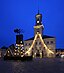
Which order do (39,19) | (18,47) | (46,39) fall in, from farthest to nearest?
(39,19) < (46,39) < (18,47)

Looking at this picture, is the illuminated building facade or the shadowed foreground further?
the illuminated building facade

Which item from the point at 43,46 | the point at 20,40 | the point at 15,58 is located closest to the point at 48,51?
the point at 43,46

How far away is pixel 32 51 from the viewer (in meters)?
122

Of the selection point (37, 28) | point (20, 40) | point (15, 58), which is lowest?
point (15, 58)

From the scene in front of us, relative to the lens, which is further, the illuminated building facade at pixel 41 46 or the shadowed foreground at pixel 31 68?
the illuminated building facade at pixel 41 46

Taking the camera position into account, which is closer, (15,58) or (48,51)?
(15,58)

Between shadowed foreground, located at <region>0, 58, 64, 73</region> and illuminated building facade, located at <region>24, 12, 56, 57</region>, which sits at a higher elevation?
illuminated building facade, located at <region>24, 12, 56, 57</region>

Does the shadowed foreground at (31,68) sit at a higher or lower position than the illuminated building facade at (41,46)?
lower

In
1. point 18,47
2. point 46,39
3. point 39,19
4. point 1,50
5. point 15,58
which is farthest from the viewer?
point 1,50

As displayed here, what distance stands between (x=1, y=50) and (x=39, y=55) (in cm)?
5051

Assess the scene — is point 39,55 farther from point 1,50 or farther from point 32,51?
point 1,50

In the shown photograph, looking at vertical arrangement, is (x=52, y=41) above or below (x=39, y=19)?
below

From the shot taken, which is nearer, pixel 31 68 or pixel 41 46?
pixel 31 68

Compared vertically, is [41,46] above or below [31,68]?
above
